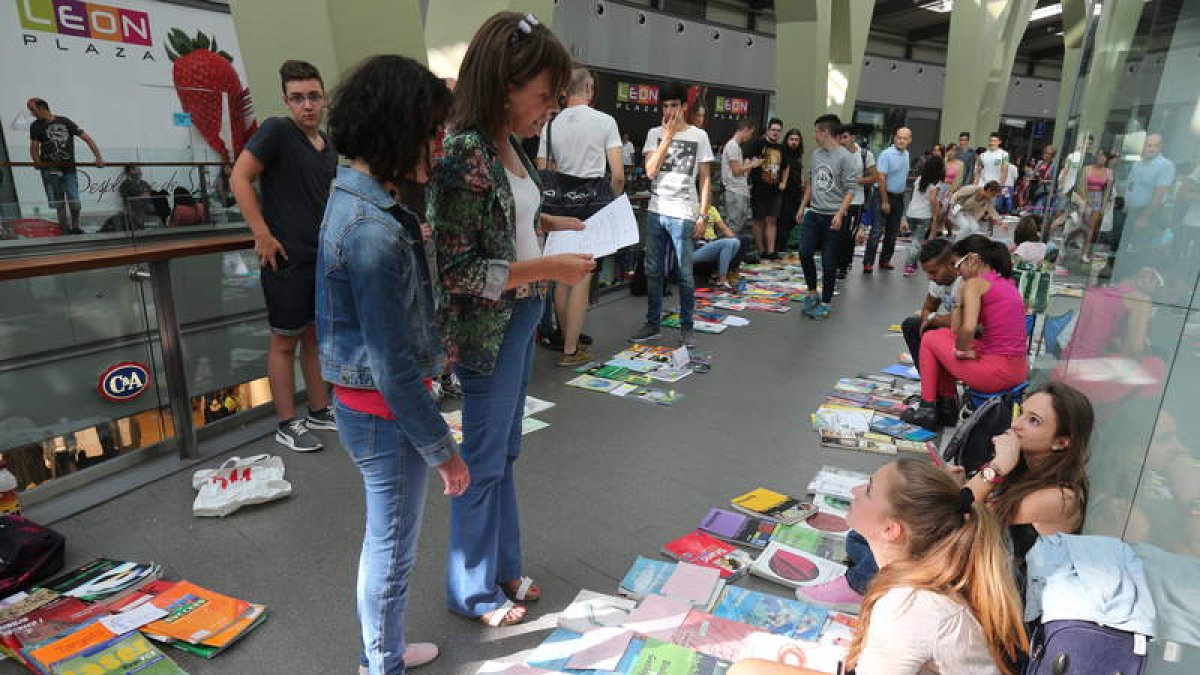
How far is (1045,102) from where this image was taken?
80.5 ft

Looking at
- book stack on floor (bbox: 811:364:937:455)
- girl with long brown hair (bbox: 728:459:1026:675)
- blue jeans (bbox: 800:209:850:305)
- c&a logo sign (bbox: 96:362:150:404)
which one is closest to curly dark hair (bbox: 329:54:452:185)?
girl with long brown hair (bbox: 728:459:1026:675)

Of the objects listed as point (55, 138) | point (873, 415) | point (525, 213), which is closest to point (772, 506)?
point (873, 415)

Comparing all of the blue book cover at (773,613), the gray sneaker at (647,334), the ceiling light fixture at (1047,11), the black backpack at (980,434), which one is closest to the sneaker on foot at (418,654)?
the blue book cover at (773,613)

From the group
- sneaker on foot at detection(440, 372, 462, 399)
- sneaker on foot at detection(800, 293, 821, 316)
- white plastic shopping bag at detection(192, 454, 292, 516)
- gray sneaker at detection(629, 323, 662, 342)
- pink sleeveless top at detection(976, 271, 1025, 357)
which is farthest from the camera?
sneaker on foot at detection(800, 293, 821, 316)

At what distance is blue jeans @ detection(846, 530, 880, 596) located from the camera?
85.1 inches

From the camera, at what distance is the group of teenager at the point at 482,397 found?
1.31 meters

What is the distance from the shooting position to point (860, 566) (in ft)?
7.16

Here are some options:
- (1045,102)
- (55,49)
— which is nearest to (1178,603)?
(55,49)

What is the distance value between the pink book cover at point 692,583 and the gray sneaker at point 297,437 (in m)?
1.80

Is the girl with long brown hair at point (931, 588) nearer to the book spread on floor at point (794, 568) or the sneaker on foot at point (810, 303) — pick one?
the book spread on floor at point (794, 568)

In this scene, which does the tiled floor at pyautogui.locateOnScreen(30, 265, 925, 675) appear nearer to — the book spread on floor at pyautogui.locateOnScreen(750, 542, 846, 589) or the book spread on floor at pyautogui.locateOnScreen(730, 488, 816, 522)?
the book spread on floor at pyautogui.locateOnScreen(730, 488, 816, 522)

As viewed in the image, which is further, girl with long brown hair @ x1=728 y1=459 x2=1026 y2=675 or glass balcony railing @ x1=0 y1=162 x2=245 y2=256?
glass balcony railing @ x1=0 y1=162 x2=245 y2=256

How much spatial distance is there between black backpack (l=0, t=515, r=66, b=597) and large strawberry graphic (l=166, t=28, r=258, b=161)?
5.70 metres

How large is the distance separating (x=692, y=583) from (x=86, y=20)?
776cm
